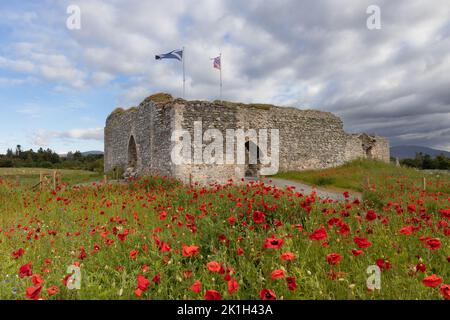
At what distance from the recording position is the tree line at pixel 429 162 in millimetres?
48800

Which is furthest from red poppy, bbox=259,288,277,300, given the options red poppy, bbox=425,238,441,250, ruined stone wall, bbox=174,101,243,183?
ruined stone wall, bbox=174,101,243,183

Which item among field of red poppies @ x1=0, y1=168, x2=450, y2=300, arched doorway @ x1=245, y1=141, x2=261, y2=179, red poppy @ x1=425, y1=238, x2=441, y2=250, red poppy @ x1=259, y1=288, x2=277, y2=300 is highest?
arched doorway @ x1=245, y1=141, x2=261, y2=179

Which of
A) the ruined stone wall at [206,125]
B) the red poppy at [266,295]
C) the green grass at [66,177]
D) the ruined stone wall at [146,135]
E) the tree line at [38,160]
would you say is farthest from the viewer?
the tree line at [38,160]

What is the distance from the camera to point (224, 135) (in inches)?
558

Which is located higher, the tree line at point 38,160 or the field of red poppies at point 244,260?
the tree line at point 38,160

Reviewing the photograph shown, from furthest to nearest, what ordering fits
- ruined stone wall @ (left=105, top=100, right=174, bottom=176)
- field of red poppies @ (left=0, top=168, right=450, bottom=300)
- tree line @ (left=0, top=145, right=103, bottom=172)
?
tree line @ (left=0, top=145, right=103, bottom=172) → ruined stone wall @ (left=105, top=100, right=174, bottom=176) → field of red poppies @ (left=0, top=168, right=450, bottom=300)

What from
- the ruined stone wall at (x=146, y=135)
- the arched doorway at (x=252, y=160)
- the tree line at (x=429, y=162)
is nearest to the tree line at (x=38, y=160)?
the ruined stone wall at (x=146, y=135)

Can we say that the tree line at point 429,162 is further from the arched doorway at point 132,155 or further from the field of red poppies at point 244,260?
the field of red poppies at point 244,260

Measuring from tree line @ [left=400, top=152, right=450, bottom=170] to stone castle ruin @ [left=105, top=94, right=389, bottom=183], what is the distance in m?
27.9

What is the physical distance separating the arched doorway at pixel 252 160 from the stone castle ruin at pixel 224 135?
0.22ft

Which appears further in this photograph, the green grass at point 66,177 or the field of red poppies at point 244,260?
the green grass at point 66,177

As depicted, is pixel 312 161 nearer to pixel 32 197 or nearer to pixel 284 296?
pixel 32 197

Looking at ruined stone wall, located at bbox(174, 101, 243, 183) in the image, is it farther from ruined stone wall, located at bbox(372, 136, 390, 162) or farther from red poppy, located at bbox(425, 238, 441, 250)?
ruined stone wall, located at bbox(372, 136, 390, 162)

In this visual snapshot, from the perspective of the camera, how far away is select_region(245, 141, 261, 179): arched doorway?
65.8ft
